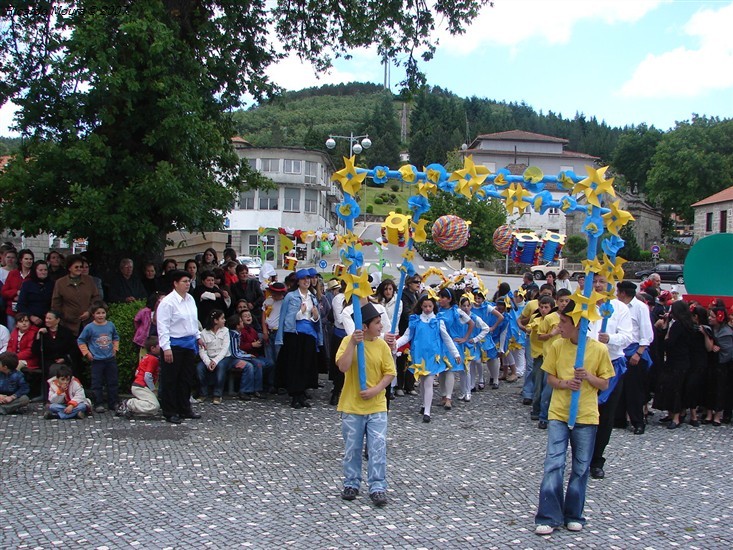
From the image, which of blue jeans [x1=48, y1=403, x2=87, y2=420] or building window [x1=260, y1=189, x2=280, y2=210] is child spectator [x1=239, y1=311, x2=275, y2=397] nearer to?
blue jeans [x1=48, y1=403, x2=87, y2=420]

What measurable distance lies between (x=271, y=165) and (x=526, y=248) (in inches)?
1960

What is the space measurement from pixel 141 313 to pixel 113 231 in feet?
5.54

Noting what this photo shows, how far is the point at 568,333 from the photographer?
588 cm

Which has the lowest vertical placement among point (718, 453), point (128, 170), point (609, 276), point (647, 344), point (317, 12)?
point (718, 453)

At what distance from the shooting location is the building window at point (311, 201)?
63.4m

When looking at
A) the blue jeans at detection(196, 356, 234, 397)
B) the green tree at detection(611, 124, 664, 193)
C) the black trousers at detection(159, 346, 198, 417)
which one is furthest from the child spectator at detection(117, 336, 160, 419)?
the green tree at detection(611, 124, 664, 193)

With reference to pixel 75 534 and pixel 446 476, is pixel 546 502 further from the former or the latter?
pixel 75 534

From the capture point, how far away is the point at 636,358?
365 inches

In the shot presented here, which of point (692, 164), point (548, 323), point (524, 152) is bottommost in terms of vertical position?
point (548, 323)

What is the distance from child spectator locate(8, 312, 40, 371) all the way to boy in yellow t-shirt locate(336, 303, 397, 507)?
18.1ft

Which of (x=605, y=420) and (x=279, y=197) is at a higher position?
(x=279, y=197)

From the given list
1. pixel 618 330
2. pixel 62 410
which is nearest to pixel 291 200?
pixel 62 410

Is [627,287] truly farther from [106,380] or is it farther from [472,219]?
[472,219]

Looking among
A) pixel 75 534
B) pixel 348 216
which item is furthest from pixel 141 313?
pixel 75 534
